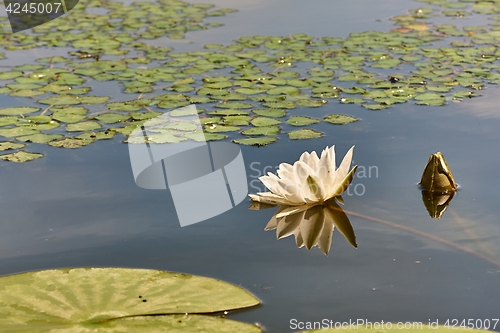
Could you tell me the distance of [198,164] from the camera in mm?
3037

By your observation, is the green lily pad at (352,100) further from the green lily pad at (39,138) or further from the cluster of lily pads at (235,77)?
the green lily pad at (39,138)

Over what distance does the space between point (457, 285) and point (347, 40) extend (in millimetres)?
3781

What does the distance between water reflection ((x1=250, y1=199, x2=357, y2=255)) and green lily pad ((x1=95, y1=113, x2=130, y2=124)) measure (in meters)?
1.40

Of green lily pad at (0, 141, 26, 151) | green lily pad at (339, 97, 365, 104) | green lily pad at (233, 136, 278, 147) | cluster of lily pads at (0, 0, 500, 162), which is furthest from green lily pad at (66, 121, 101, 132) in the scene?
green lily pad at (339, 97, 365, 104)

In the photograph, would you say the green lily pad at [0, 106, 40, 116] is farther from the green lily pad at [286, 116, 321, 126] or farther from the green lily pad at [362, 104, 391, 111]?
the green lily pad at [362, 104, 391, 111]

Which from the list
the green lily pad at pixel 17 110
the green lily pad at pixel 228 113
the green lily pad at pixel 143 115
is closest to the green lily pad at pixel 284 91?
the green lily pad at pixel 228 113

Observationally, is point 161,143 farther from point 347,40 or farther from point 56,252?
point 347,40

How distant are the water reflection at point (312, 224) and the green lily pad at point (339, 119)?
105 centimetres

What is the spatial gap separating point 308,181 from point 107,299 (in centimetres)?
91

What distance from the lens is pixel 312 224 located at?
7.93ft

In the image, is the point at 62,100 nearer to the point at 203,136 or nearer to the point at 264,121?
the point at 203,136

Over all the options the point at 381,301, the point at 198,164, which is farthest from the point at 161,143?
the point at 381,301

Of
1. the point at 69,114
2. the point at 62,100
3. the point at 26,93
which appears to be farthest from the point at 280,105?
the point at 26,93

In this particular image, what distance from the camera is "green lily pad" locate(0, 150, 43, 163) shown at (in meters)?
3.16
